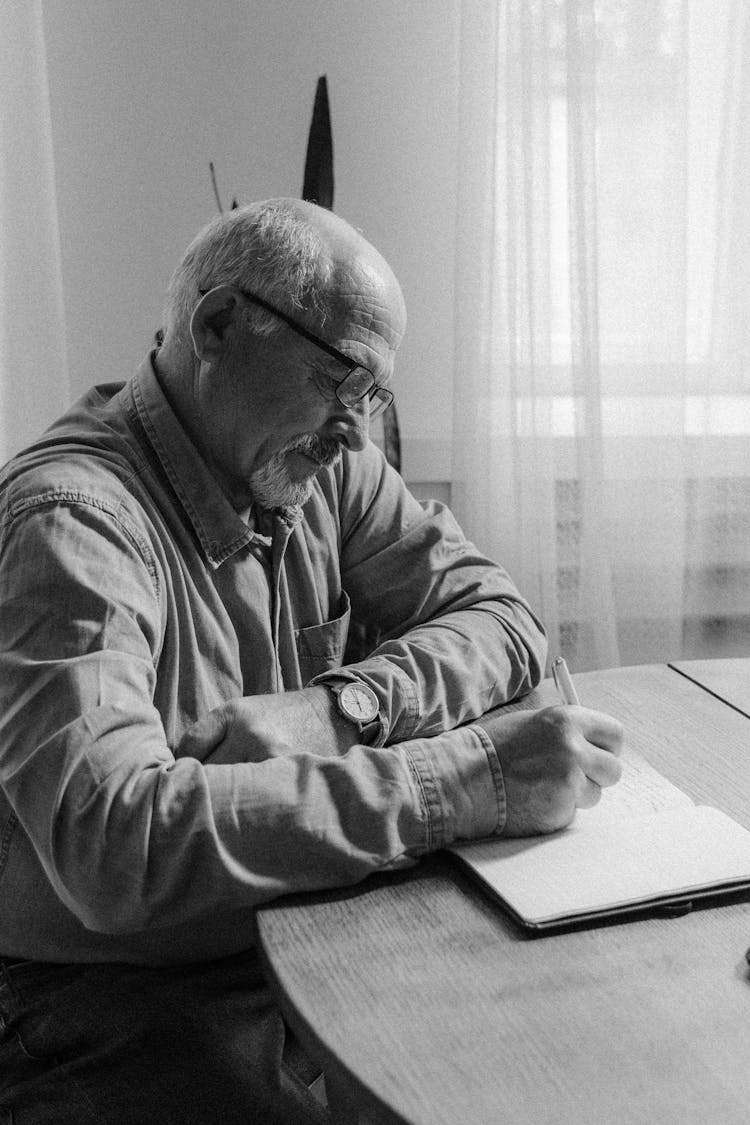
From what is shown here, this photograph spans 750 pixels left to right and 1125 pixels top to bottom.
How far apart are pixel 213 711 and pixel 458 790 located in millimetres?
283

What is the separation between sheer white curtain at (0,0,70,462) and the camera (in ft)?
7.70

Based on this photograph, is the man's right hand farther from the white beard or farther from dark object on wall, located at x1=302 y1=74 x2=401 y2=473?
dark object on wall, located at x1=302 y1=74 x2=401 y2=473

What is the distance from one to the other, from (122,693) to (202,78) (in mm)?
1862

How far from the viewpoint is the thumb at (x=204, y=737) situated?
1177 millimetres

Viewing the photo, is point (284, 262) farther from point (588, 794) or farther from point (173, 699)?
point (588, 794)

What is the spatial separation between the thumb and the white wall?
5.31ft

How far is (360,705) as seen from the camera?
1272 millimetres

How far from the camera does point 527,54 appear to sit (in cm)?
246

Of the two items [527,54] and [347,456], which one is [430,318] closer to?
[527,54]

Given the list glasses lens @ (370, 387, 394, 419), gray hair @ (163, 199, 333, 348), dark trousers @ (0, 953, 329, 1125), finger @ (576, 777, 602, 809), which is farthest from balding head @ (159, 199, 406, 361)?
dark trousers @ (0, 953, 329, 1125)

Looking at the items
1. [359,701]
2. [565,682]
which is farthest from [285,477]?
[565,682]

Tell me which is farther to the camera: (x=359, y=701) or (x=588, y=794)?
(x=359, y=701)

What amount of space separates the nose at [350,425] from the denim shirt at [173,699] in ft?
0.43

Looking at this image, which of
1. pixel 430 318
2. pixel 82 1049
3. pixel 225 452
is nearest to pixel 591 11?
pixel 430 318
